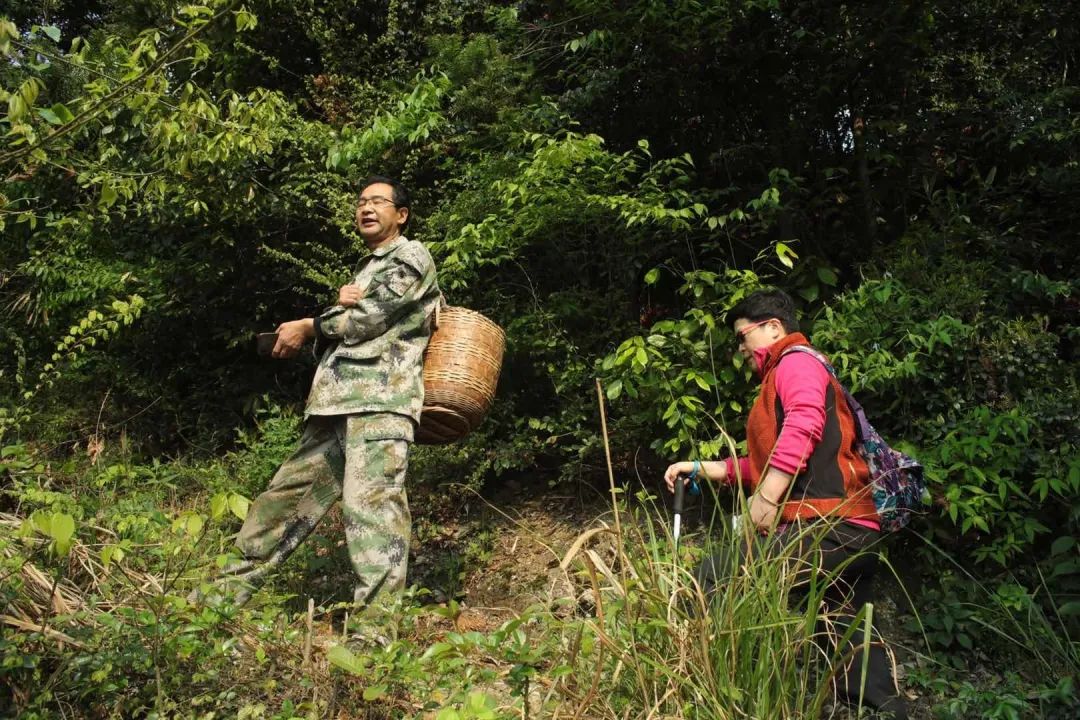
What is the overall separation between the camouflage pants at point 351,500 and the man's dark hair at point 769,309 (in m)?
1.50

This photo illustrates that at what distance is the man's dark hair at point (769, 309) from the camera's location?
3270 mm

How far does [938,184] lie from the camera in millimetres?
5973

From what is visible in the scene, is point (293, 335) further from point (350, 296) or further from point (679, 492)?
point (679, 492)

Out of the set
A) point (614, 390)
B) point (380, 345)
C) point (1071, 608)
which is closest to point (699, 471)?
point (614, 390)

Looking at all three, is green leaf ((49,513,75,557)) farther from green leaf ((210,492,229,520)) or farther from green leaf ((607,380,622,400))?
green leaf ((607,380,622,400))

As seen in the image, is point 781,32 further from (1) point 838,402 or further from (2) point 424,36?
(1) point 838,402

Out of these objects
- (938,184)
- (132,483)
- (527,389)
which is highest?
(938,184)

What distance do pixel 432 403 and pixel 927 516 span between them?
2292mm

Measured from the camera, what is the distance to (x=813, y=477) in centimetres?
294

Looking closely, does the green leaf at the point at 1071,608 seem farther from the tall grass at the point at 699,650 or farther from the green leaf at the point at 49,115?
the green leaf at the point at 49,115

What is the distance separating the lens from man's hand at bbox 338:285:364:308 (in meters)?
3.92

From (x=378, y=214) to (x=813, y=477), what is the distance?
86.9 inches

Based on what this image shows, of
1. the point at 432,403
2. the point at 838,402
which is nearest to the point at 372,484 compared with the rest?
the point at 432,403

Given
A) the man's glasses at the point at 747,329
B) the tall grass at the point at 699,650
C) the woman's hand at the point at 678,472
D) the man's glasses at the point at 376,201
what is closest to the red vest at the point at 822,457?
the man's glasses at the point at 747,329
